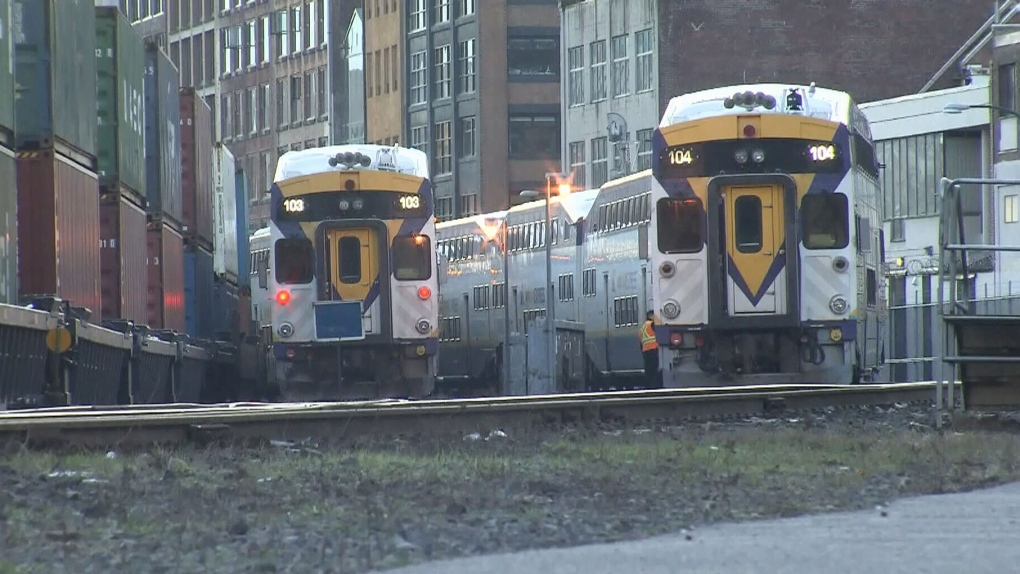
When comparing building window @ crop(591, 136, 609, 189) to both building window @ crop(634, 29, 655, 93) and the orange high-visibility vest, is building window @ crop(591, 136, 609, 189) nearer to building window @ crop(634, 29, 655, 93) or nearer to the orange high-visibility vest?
building window @ crop(634, 29, 655, 93)

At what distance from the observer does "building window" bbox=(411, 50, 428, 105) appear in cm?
10338

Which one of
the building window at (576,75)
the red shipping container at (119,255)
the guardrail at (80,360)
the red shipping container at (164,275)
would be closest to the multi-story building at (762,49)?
the building window at (576,75)

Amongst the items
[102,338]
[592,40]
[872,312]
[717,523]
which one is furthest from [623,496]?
[592,40]

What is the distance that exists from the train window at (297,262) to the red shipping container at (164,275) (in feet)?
5.32

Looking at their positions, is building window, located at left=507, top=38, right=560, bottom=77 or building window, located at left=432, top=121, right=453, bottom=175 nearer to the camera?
building window, located at left=507, top=38, right=560, bottom=77

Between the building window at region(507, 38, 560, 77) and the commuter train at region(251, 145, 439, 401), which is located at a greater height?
the building window at region(507, 38, 560, 77)

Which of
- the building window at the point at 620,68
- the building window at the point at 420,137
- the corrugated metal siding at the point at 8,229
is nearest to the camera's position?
the corrugated metal siding at the point at 8,229

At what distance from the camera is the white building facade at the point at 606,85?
81750 millimetres

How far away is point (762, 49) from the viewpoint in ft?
270

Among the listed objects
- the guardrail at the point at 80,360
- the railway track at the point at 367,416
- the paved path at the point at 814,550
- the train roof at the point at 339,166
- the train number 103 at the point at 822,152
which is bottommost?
the paved path at the point at 814,550

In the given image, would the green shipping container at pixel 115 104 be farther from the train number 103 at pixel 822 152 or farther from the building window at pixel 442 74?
the building window at pixel 442 74

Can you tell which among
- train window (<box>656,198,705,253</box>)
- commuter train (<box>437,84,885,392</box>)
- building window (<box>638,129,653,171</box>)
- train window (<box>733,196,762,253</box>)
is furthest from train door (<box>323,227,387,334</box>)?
building window (<box>638,129,653,171</box>)

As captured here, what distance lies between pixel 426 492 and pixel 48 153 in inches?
482

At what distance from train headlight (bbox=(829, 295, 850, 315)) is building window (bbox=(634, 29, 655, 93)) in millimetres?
55535
